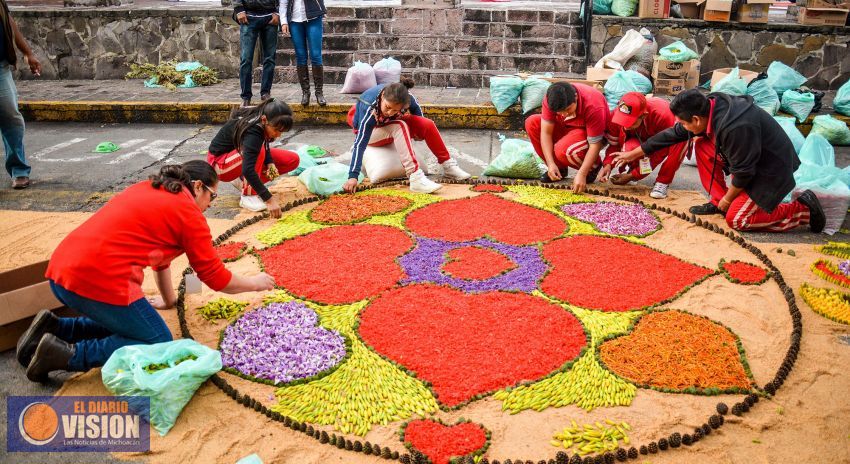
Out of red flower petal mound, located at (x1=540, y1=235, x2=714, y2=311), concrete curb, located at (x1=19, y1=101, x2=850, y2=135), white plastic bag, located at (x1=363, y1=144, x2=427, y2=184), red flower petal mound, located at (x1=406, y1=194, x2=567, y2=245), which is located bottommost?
red flower petal mound, located at (x1=540, y1=235, x2=714, y2=311)

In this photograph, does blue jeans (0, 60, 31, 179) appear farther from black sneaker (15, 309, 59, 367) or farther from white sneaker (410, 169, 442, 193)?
white sneaker (410, 169, 442, 193)

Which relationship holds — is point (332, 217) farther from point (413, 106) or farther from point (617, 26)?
point (617, 26)

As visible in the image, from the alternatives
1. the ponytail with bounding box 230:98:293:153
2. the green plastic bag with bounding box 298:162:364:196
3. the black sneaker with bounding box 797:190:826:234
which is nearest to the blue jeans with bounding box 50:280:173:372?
the ponytail with bounding box 230:98:293:153

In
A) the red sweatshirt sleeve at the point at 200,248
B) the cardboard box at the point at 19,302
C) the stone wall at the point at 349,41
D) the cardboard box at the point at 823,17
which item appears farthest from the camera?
the stone wall at the point at 349,41

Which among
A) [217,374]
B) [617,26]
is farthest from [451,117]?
[217,374]

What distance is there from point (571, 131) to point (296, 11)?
3.54 metres

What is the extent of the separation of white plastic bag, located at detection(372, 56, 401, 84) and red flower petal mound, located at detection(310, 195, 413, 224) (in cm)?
344

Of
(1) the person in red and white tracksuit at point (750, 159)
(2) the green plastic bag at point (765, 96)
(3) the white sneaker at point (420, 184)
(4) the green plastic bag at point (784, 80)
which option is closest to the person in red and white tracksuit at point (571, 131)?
(1) the person in red and white tracksuit at point (750, 159)

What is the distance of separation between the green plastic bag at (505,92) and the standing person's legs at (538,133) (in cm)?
178

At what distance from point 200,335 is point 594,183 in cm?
370

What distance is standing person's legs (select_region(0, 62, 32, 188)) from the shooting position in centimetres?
554

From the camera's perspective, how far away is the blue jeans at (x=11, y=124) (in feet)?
18.2

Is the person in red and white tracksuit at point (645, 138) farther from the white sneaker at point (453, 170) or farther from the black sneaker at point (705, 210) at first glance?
the white sneaker at point (453, 170)

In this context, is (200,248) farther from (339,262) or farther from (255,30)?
(255,30)
